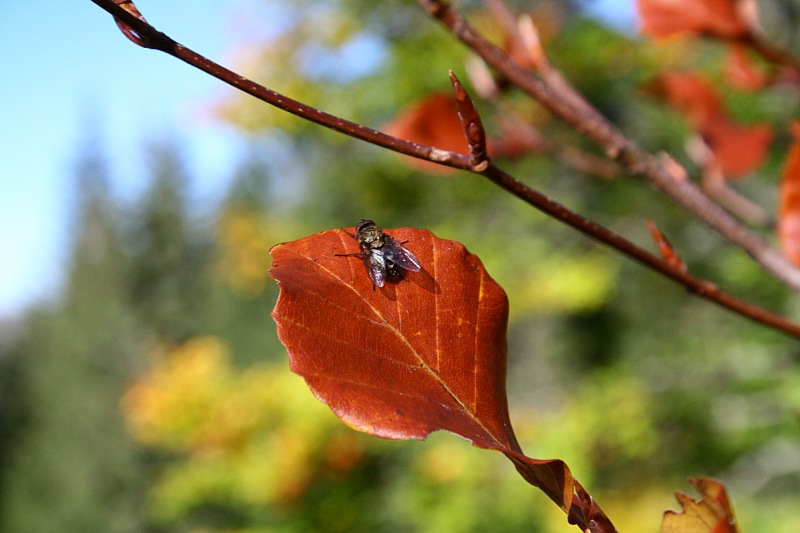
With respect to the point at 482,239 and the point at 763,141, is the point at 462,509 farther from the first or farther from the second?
the point at 763,141

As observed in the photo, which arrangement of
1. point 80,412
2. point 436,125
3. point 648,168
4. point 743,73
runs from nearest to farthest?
point 648,168, point 436,125, point 743,73, point 80,412

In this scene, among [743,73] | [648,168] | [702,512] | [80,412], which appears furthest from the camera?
[80,412]

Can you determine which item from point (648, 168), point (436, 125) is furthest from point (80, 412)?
point (648, 168)

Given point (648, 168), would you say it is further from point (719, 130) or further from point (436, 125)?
point (719, 130)

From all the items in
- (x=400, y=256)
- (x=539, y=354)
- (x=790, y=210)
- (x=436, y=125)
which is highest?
(x=539, y=354)

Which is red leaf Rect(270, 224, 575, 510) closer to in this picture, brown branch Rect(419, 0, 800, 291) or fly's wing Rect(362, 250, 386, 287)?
fly's wing Rect(362, 250, 386, 287)

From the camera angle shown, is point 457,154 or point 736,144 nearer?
point 457,154

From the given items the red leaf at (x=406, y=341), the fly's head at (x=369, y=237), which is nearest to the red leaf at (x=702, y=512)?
the red leaf at (x=406, y=341)

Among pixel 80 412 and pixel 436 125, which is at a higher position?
pixel 80 412
